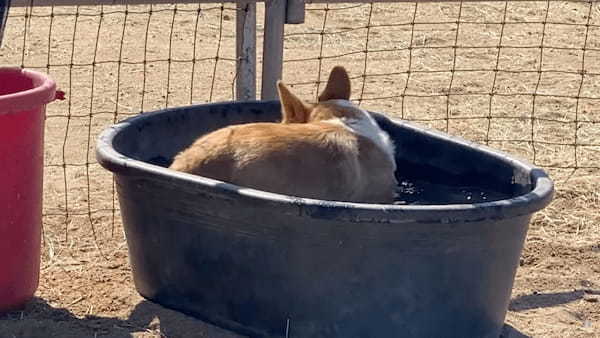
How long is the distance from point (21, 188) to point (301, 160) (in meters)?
1.08

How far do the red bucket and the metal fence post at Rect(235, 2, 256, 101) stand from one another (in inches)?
49.1

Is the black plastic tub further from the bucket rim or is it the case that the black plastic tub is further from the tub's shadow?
the bucket rim

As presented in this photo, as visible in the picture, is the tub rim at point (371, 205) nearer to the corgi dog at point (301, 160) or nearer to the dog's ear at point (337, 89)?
the corgi dog at point (301, 160)

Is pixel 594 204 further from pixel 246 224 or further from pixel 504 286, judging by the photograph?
pixel 246 224

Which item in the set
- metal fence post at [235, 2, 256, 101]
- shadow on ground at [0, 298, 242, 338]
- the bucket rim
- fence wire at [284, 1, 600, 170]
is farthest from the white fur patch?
fence wire at [284, 1, 600, 170]

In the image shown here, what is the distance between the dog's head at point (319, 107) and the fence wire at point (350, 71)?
1.10 m

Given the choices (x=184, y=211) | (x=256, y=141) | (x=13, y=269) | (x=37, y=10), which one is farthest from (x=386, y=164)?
(x=37, y=10)

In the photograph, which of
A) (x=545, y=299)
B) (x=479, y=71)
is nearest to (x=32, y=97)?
(x=545, y=299)

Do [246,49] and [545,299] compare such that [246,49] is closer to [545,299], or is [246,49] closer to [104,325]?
[104,325]

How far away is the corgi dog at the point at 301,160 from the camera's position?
4.06 m

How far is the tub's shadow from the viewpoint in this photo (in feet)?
13.4

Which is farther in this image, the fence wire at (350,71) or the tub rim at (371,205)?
the fence wire at (350,71)

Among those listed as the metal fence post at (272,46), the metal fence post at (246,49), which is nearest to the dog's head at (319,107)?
the metal fence post at (272,46)

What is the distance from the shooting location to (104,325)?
4.22m
